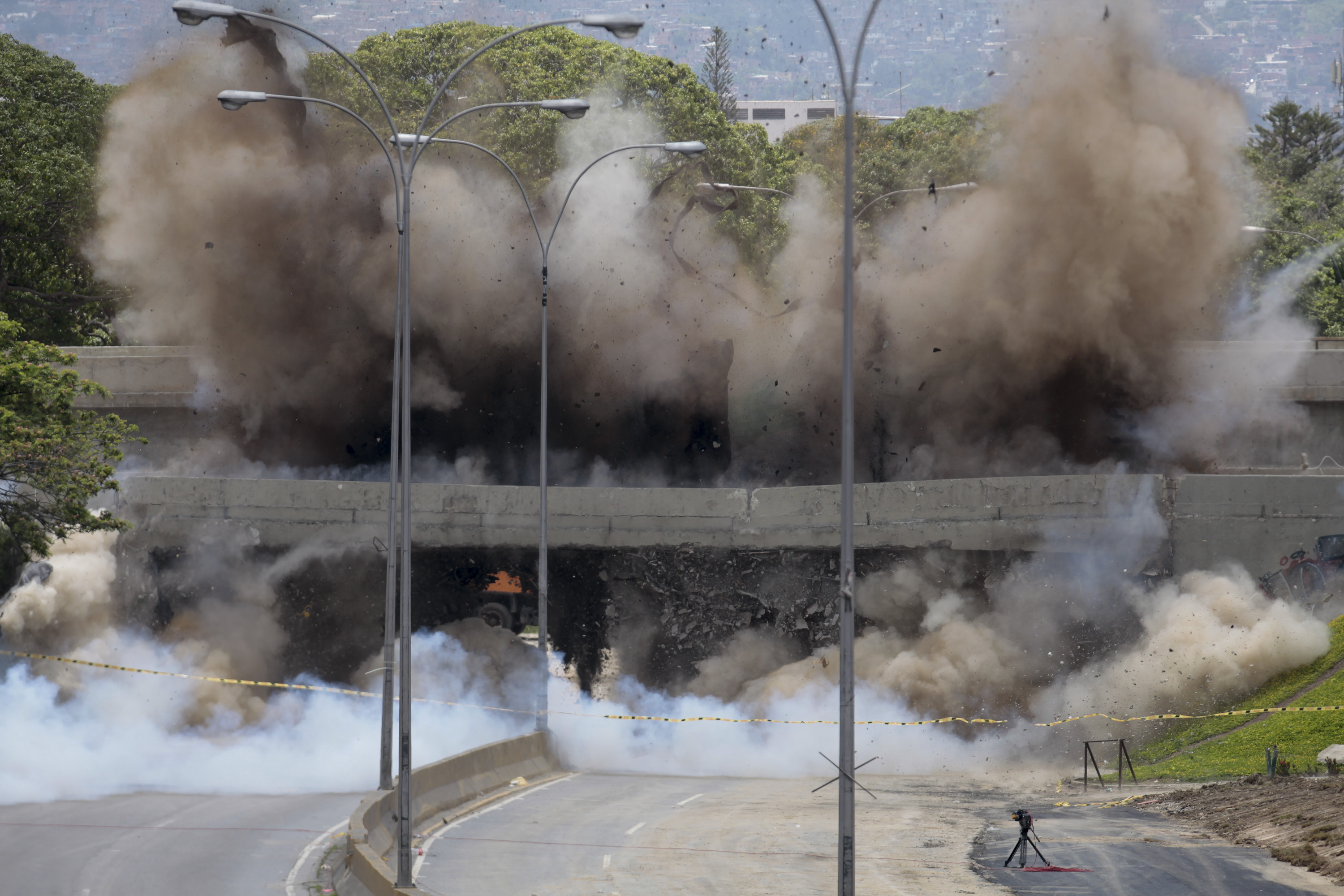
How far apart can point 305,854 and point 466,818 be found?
3176 millimetres

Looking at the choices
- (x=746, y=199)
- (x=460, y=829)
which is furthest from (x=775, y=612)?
(x=746, y=199)

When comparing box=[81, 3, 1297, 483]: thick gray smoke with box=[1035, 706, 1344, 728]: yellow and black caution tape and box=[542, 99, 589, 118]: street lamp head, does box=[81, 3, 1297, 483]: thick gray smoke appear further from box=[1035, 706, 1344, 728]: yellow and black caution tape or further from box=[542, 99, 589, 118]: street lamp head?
box=[542, 99, 589, 118]: street lamp head

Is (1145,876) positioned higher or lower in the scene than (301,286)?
lower

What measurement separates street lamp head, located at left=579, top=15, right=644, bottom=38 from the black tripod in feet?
30.5

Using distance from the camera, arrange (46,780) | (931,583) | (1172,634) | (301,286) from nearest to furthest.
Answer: (46,780)
(1172,634)
(931,583)
(301,286)

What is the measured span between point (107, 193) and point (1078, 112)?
24.0m

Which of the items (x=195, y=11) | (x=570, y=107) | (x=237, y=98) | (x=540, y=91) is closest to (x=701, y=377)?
(x=570, y=107)

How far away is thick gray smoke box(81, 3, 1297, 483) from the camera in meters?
33.8

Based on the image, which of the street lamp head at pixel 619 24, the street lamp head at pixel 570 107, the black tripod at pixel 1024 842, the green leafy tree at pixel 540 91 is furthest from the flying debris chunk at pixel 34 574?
the green leafy tree at pixel 540 91

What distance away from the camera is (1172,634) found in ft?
90.1

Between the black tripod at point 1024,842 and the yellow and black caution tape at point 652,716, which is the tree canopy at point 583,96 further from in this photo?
the black tripod at point 1024,842

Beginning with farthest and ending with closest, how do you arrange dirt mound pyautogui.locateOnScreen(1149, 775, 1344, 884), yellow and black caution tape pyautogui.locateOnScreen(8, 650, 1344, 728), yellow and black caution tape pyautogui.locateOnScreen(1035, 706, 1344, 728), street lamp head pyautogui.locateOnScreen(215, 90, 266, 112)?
yellow and black caution tape pyautogui.locateOnScreen(8, 650, 1344, 728) < yellow and black caution tape pyautogui.locateOnScreen(1035, 706, 1344, 728) < street lamp head pyautogui.locateOnScreen(215, 90, 266, 112) < dirt mound pyautogui.locateOnScreen(1149, 775, 1344, 884)

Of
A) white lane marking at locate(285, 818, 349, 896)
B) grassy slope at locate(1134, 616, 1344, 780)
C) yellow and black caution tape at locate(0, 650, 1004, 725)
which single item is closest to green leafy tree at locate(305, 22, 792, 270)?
yellow and black caution tape at locate(0, 650, 1004, 725)

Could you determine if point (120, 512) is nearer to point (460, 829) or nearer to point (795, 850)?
point (460, 829)
